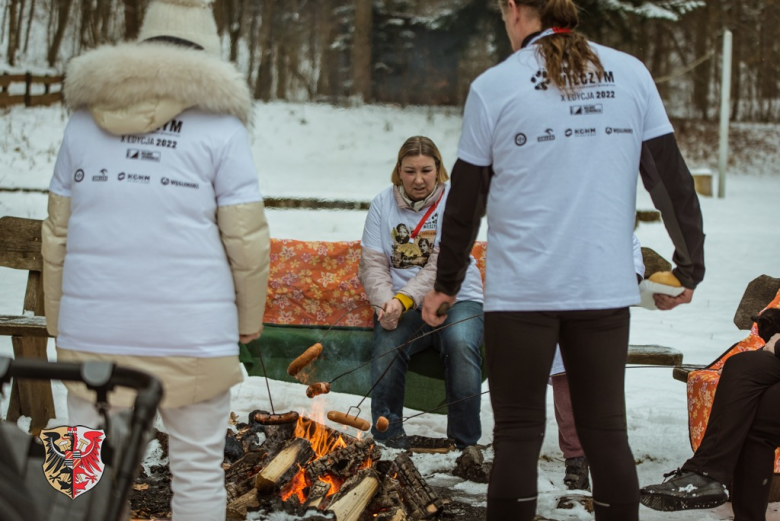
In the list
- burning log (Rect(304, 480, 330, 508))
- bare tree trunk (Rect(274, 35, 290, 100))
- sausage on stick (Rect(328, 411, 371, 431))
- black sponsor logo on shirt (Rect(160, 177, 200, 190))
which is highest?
bare tree trunk (Rect(274, 35, 290, 100))

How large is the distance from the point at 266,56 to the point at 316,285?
49.3 ft

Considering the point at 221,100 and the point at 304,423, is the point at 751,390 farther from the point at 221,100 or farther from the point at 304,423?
the point at 221,100

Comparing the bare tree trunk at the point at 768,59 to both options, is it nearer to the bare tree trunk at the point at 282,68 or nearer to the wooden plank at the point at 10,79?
the bare tree trunk at the point at 282,68

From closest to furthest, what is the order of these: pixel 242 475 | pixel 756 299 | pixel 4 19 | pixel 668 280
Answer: pixel 668 280 → pixel 242 475 → pixel 756 299 → pixel 4 19

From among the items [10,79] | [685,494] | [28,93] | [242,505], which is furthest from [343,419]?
[10,79]

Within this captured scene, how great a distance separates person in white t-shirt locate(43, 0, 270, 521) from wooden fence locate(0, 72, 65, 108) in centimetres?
1462

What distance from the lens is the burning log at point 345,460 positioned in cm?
370

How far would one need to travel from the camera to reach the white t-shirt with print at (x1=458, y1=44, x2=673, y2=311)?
2.51 m

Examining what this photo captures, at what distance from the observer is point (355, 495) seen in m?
3.43

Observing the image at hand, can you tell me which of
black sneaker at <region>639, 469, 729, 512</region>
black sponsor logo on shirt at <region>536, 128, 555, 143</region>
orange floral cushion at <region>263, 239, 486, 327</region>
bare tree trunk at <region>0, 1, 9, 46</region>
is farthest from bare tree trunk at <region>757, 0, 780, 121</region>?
black sponsor logo on shirt at <region>536, 128, 555, 143</region>

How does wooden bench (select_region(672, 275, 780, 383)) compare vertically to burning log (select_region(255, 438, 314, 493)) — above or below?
above

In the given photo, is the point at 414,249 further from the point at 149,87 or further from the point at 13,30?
the point at 13,30

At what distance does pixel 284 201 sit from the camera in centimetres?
1203

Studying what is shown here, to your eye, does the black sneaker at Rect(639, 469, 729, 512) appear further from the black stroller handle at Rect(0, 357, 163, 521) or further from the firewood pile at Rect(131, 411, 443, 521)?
the black stroller handle at Rect(0, 357, 163, 521)
